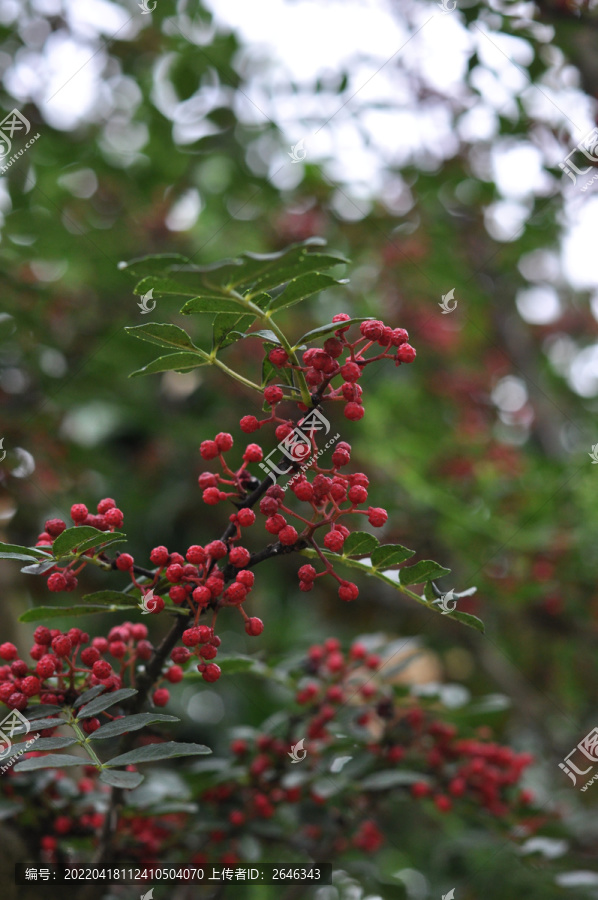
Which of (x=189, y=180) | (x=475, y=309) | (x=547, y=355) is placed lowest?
(x=547, y=355)

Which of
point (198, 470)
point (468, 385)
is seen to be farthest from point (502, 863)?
point (468, 385)

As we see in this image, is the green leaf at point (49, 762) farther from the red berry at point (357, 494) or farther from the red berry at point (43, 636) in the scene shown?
the red berry at point (357, 494)

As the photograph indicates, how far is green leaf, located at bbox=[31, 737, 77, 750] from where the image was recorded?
2.89ft

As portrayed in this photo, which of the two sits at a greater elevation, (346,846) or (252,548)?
(346,846)

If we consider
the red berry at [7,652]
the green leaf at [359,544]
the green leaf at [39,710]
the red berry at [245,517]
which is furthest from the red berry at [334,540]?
the red berry at [7,652]

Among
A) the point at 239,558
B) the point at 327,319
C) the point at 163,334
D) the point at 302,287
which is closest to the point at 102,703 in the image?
the point at 239,558

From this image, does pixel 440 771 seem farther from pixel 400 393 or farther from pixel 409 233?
pixel 409 233

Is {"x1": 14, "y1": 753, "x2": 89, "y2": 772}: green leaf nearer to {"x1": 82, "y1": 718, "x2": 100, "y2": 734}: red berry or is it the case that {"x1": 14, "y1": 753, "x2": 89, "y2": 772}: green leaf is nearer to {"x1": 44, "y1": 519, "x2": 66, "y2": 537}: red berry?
{"x1": 82, "y1": 718, "x2": 100, "y2": 734}: red berry

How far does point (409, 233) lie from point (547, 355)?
1.30 metres

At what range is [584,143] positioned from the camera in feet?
7.51

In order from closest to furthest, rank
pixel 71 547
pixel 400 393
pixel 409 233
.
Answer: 1. pixel 71 547
2. pixel 400 393
3. pixel 409 233

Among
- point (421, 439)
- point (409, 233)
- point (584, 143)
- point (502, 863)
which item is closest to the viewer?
point (502, 863)

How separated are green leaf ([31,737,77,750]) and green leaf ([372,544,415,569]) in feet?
1.48

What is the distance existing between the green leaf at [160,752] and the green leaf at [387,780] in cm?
A: 76
